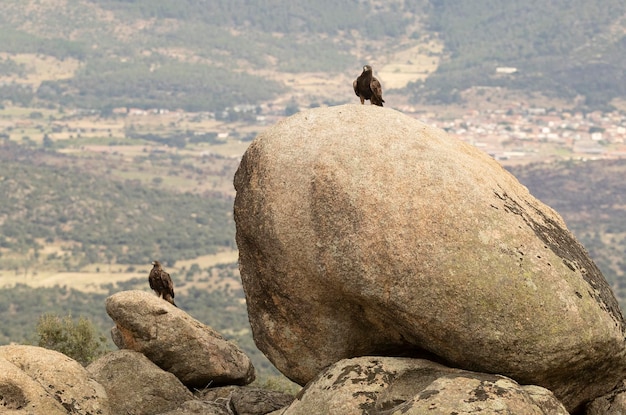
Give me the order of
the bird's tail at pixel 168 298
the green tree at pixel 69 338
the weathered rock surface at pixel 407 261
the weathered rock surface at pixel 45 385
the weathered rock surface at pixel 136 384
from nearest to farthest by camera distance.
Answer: the weathered rock surface at pixel 407 261 → the weathered rock surface at pixel 45 385 → the weathered rock surface at pixel 136 384 → the bird's tail at pixel 168 298 → the green tree at pixel 69 338

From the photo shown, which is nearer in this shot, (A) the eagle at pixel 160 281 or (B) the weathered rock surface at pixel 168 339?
(B) the weathered rock surface at pixel 168 339

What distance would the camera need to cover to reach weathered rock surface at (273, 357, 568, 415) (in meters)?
15.0

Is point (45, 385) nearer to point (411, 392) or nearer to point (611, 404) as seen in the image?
point (411, 392)

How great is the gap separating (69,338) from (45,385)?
1121 cm

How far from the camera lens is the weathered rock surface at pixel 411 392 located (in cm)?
1496

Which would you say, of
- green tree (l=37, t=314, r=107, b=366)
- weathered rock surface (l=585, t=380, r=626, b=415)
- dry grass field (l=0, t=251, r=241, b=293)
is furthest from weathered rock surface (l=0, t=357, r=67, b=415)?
dry grass field (l=0, t=251, r=241, b=293)

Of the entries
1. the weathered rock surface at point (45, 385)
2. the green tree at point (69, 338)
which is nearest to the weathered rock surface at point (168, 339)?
the weathered rock surface at point (45, 385)

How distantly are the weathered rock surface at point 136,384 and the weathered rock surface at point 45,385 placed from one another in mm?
1067

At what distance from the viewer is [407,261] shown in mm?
16844

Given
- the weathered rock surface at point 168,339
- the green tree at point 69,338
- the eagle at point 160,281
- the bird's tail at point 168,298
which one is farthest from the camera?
the green tree at point 69,338

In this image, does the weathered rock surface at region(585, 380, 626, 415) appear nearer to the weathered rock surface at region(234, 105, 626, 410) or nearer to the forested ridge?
the weathered rock surface at region(234, 105, 626, 410)

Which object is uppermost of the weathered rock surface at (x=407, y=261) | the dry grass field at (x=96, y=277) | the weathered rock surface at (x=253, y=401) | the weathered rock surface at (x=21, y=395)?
the weathered rock surface at (x=407, y=261)

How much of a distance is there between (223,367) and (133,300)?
250cm

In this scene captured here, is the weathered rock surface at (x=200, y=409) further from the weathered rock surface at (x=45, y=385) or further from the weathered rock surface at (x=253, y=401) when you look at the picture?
the weathered rock surface at (x=45, y=385)
